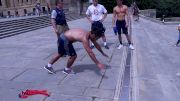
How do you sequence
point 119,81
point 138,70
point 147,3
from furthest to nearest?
point 147,3, point 138,70, point 119,81

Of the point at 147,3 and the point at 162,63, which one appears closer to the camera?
the point at 162,63

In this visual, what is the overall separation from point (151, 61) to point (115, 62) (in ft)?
4.04

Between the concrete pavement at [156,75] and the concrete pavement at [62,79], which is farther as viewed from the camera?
the concrete pavement at [156,75]

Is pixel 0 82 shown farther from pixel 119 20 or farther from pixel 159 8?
pixel 159 8

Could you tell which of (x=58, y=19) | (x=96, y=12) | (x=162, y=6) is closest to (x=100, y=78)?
(x=58, y=19)

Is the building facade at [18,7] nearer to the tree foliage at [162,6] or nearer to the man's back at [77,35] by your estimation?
the tree foliage at [162,6]

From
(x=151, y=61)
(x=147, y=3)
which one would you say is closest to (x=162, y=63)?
(x=151, y=61)

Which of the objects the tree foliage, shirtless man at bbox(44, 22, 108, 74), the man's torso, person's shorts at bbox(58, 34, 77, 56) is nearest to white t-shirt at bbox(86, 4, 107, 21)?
the man's torso

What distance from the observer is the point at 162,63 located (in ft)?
28.2

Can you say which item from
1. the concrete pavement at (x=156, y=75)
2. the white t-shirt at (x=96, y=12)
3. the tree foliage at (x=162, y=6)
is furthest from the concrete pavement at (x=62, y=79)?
the tree foliage at (x=162, y=6)

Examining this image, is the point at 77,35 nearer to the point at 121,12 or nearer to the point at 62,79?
the point at 62,79

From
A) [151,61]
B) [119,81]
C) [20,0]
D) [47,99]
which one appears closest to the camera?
[47,99]

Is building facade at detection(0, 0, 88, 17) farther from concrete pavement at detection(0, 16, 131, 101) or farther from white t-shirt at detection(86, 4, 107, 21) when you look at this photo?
concrete pavement at detection(0, 16, 131, 101)

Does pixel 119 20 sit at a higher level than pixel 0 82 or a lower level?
higher
